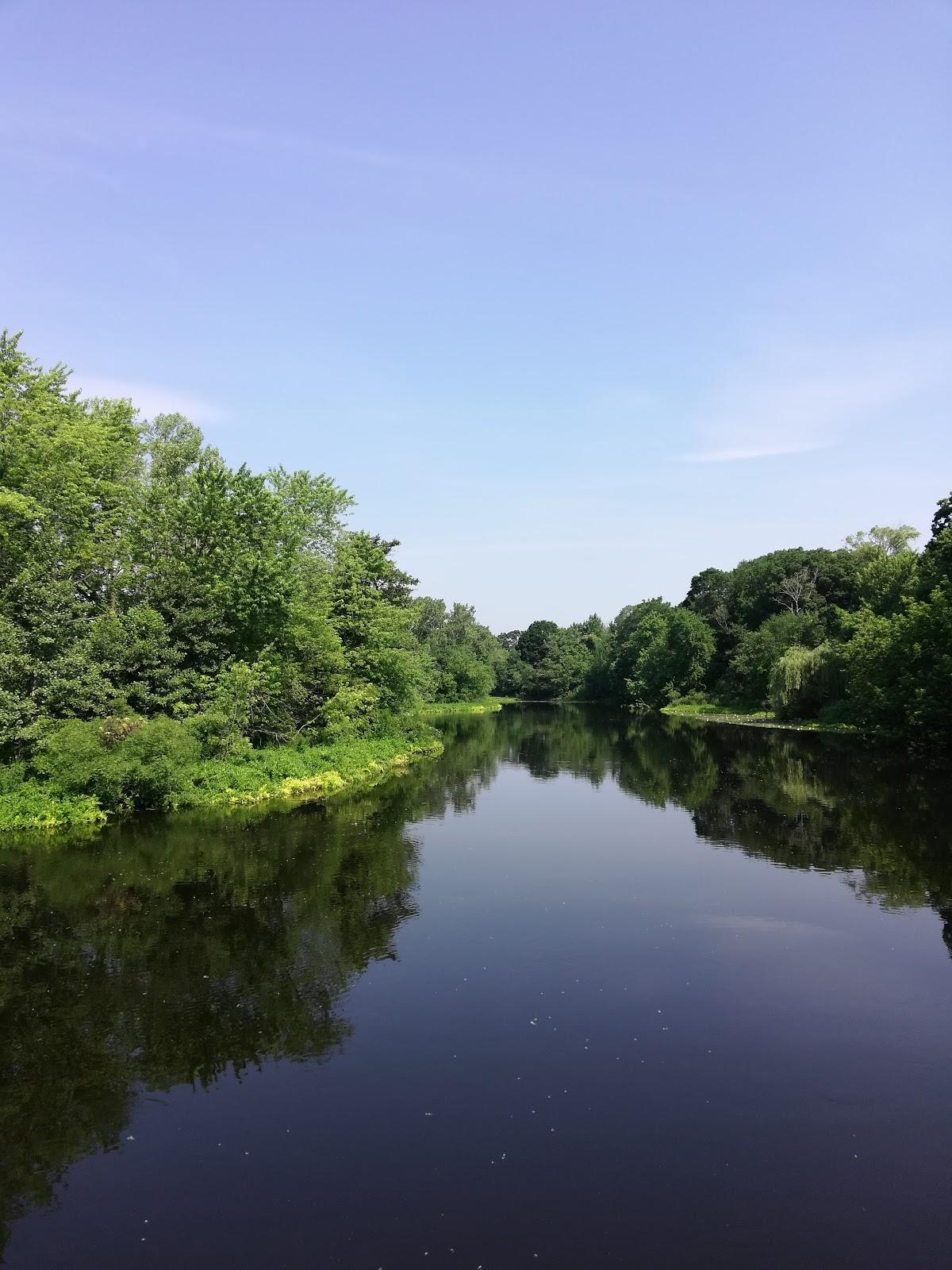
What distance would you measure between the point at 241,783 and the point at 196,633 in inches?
271

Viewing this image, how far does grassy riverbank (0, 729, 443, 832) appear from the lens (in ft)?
88.3

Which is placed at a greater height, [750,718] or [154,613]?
[154,613]

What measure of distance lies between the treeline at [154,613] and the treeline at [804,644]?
3253cm

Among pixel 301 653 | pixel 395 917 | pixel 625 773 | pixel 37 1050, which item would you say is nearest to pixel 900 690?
pixel 625 773

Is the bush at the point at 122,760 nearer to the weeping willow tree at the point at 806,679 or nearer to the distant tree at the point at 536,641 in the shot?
the weeping willow tree at the point at 806,679

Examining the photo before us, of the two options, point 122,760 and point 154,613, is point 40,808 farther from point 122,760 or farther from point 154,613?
point 154,613

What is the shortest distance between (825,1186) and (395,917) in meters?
11.4

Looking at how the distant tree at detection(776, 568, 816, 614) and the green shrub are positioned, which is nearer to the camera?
the green shrub

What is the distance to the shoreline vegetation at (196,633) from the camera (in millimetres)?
28344

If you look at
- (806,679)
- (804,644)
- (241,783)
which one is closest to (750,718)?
(804,644)

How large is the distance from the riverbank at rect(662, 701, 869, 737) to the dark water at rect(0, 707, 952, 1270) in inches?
1649

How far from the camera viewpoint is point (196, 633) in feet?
112

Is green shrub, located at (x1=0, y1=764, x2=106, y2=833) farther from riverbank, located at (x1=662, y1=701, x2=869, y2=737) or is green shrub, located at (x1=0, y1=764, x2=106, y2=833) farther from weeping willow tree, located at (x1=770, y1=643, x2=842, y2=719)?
weeping willow tree, located at (x1=770, y1=643, x2=842, y2=719)

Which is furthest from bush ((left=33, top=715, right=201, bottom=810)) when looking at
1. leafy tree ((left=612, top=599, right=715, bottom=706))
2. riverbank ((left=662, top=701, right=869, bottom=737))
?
leafy tree ((left=612, top=599, right=715, bottom=706))
